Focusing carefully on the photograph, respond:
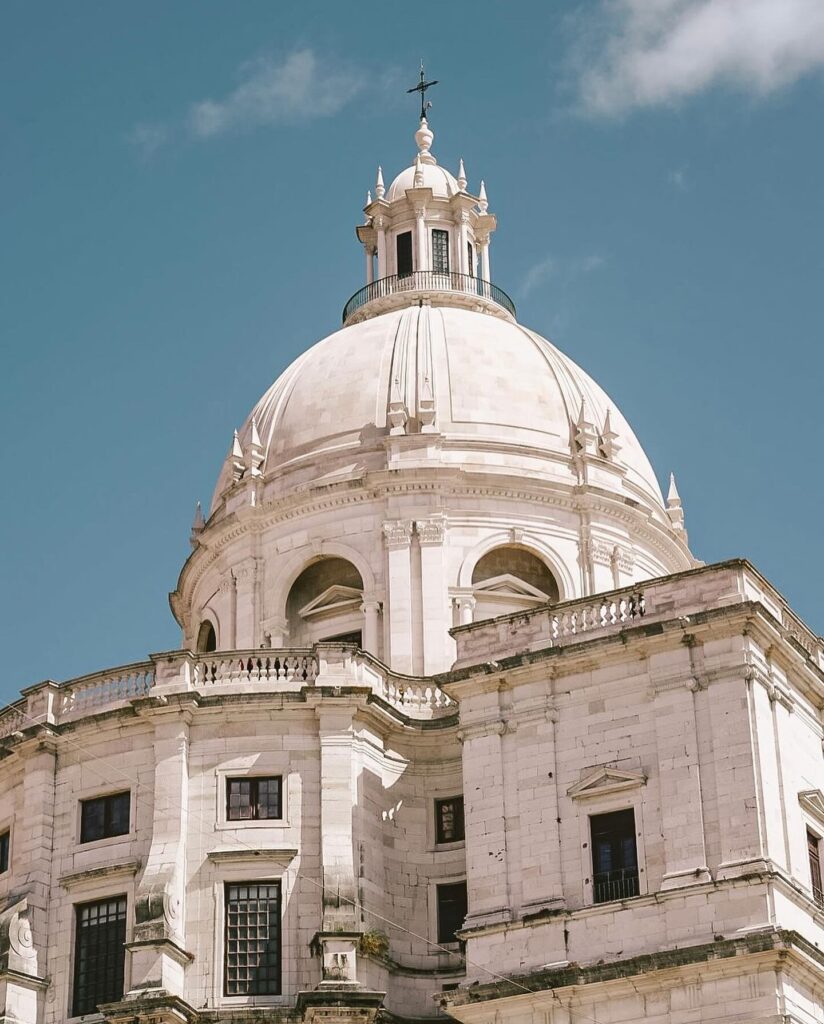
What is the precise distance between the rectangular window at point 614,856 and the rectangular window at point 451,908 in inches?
217

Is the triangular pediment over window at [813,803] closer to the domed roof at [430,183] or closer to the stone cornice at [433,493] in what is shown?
the stone cornice at [433,493]

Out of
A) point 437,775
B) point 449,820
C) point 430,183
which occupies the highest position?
point 430,183

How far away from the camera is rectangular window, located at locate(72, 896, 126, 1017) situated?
4981 cm

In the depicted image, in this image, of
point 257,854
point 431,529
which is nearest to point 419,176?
point 431,529

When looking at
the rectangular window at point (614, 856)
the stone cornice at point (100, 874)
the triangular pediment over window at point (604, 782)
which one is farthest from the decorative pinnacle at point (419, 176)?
the rectangular window at point (614, 856)

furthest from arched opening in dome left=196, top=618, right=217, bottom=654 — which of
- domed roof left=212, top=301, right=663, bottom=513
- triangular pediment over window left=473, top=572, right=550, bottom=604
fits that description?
triangular pediment over window left=473, top=572, right=550, bottom=604

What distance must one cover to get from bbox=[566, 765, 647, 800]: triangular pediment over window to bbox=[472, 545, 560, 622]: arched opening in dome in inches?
500

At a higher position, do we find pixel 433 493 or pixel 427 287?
pixel 427 287

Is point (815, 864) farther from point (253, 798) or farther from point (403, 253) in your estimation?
point (403, 253)

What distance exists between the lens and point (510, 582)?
2381 inches

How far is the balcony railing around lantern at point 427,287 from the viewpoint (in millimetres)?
70250

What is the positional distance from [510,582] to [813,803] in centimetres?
1537

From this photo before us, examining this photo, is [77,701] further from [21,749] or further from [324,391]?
[324,391]

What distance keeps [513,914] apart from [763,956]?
626 cm
